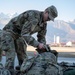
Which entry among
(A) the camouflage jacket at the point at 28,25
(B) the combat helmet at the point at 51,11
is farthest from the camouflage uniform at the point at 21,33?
(B) the combat helmet at the point at 51,11

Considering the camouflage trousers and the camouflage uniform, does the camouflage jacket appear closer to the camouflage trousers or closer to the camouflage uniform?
the camouflage uniform

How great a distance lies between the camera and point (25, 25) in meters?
6.83

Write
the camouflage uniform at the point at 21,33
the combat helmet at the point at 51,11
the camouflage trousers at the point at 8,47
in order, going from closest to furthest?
the combat helmet at the point at 51,11 → the camouflage uniform at the point at 21,33 → the camouflage trousers at the point at 8,47

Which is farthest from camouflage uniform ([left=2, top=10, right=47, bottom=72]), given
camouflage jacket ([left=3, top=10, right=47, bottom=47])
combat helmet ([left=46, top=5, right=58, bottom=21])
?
combat helmet ([left=46, top=5, right=58, bottom=21])

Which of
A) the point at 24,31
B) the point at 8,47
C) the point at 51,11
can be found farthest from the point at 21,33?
the point at 51,11

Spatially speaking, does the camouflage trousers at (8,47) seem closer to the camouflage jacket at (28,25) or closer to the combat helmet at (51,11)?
the camouflage jacket at (28,25)

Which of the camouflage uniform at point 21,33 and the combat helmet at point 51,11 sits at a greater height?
the combat helmet at point 51,11

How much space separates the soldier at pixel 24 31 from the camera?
6.71 metres

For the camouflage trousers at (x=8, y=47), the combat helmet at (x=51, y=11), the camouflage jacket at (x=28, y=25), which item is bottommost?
the camouflage trousers at (x=8, y=47)

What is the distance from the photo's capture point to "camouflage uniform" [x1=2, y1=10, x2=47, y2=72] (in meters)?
6.79

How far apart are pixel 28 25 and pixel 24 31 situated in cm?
13

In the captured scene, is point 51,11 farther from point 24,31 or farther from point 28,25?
point 24,31

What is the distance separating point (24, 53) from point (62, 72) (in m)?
1.90

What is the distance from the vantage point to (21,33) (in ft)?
22.7
